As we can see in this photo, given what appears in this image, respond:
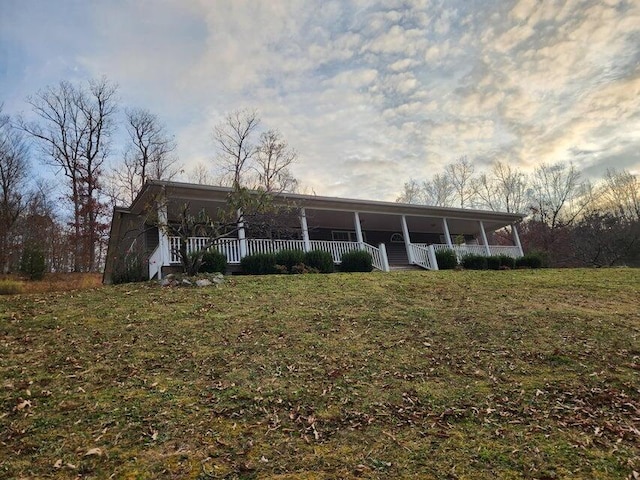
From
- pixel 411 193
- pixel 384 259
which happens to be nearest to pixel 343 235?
pixel 384 259

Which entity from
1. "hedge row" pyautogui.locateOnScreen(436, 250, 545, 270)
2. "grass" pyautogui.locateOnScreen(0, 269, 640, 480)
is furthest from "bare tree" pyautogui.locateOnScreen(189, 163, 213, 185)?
"grass" pyautogui.locateOnScreen(0, 269, 640, 480)

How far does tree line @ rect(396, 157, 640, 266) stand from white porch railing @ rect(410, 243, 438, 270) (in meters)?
16.8

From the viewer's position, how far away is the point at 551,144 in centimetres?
1959

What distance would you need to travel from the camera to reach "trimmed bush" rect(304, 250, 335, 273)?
13773mm

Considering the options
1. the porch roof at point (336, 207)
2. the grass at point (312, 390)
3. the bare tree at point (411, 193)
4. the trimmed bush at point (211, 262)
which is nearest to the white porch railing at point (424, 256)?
the porch roof at point (336, 207)

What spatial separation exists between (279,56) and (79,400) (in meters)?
11.6

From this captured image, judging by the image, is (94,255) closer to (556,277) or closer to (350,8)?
(350,8)

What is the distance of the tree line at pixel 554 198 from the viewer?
101 feet

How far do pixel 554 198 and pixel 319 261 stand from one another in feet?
106

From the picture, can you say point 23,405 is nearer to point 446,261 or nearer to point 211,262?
point 211,262

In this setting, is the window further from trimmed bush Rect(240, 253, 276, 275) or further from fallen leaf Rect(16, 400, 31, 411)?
fallen leaf Rect(16, 400, 31, 411)

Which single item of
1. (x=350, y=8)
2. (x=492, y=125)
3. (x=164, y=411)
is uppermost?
(x=350, y=8)

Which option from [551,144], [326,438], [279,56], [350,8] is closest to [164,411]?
[326,438]

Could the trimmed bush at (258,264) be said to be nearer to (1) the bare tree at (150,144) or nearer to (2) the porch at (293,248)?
(2) the porch at (293,248)
